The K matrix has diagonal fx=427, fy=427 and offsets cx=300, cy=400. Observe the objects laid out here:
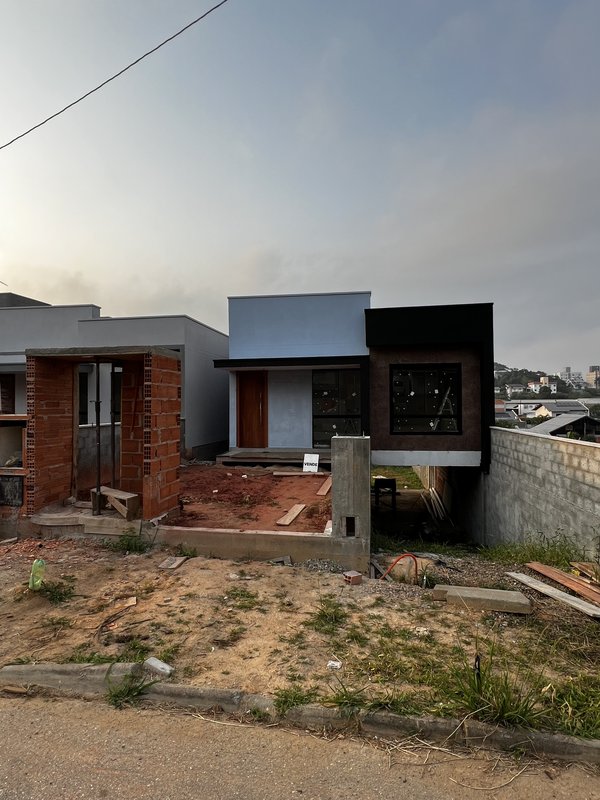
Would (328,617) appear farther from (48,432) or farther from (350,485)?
(48,432)

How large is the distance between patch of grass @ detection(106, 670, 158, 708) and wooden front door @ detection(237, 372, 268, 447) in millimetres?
12307

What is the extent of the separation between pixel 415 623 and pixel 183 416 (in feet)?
43.1

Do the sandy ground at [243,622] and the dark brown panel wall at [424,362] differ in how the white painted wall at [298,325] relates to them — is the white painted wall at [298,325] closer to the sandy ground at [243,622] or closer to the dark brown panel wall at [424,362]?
the dark brown panel wall at [424,362]

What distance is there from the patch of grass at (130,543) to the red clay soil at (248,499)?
75 cm

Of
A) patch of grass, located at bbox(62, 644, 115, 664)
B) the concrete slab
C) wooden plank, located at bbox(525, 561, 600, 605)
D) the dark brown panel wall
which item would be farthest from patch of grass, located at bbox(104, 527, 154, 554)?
the dark brown panel wall

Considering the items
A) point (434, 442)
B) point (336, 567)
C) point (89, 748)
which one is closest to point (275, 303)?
point (434, 442)

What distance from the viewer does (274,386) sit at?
15.5 m

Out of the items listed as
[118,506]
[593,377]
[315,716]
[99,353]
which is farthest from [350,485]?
[593,377]

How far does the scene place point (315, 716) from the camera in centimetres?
295

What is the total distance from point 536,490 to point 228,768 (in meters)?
7.35

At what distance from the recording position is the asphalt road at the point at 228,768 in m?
2.39

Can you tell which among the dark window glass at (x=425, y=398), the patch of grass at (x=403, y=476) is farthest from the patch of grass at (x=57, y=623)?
the patch of grass at (x=403, y=476)

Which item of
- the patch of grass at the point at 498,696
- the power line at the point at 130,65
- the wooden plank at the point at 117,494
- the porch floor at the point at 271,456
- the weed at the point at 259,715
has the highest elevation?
the power line at the point at 130,65

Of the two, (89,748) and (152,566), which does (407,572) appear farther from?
(89,748)
